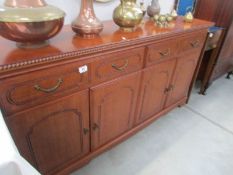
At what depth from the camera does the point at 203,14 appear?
2.04m

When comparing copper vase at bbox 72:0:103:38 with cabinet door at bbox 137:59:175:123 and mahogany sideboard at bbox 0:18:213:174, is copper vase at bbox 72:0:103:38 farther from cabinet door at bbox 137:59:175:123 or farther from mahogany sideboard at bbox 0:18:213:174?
cabinet door at bbox 137:59:175:123

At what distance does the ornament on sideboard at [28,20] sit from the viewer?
0.66 m

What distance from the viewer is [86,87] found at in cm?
94

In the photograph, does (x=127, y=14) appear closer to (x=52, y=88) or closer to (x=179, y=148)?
(x=52, y=88)

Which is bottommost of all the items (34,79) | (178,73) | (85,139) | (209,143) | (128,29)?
(209,143)

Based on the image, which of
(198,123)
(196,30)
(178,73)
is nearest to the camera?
(196,30)

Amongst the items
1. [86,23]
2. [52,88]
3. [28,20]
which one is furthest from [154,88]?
[28,20]

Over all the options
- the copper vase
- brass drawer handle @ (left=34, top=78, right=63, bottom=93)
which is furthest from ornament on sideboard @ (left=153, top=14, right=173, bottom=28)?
brass drawer handle @ (left=34, top=78, right=63, bottom=93)

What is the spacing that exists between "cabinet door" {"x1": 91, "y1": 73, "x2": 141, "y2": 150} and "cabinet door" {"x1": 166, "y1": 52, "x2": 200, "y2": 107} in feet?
1.65

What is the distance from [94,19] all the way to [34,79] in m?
0.46

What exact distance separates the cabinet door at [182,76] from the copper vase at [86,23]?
83cm

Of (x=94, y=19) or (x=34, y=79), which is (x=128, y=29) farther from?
(x=34, y=79)

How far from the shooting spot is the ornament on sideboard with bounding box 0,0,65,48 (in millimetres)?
661

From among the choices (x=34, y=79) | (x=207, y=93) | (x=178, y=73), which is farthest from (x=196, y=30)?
(x=34, y=79)
